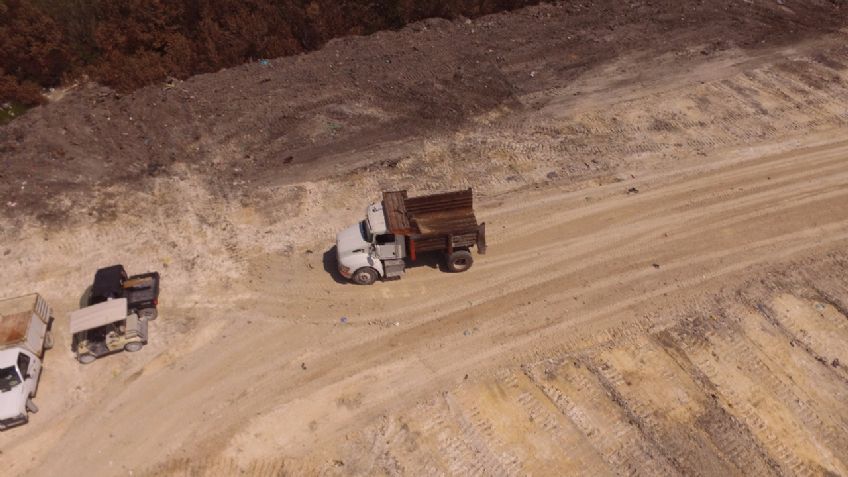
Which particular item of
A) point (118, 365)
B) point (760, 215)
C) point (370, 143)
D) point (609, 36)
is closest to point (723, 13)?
point (609, 36)

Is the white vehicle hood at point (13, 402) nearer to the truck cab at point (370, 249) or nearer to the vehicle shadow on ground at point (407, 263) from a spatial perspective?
the vehicle shadow on ground at point (407, 263)

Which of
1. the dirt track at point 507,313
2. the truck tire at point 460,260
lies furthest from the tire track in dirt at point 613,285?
the truck tire at point 460,260

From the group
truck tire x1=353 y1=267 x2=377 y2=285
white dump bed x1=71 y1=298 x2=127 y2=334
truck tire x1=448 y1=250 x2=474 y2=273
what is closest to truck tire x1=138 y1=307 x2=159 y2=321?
white dump bed x1=71 y1=298 x2=127 y2=334

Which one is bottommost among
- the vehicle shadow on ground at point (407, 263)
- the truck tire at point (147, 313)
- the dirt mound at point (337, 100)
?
the vehicle shadow on ground at point (407, 263)

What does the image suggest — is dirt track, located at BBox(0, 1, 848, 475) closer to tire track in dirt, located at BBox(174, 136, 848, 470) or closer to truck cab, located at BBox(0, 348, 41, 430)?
tire track in dirt, located at BBox(174, 136, 848, 470)

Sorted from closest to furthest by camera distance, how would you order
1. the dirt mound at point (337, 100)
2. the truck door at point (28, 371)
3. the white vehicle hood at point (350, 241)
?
1. the truck door at point (28, 371)
2. the white vehicle hood at point (350, 241)
3. the dirt mound at point (337, 100)

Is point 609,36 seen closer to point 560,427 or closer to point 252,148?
point 252,148

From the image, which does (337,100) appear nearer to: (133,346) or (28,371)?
(133,346)
